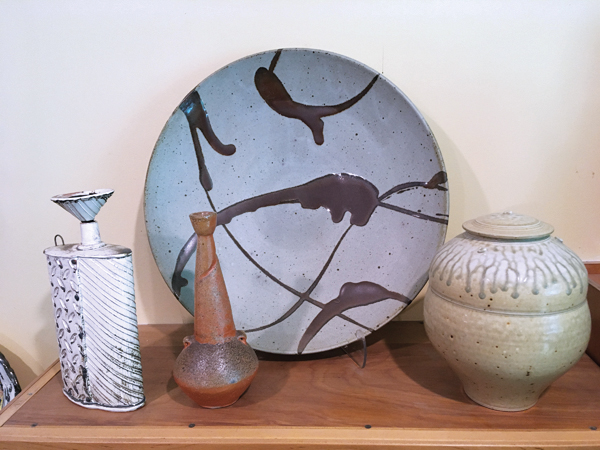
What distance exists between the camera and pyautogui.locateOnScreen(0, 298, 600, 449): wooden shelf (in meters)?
0.56

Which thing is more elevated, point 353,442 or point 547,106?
point 547,106

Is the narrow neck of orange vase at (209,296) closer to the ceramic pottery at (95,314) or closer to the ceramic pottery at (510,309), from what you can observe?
the ceramic pottery at (95,314)

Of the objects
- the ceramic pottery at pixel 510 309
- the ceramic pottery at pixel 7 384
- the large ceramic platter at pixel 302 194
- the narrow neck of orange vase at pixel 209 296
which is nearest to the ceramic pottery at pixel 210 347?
the narrow neck of orange vase at pixel 209 296

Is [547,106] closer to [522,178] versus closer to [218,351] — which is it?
[522,178]

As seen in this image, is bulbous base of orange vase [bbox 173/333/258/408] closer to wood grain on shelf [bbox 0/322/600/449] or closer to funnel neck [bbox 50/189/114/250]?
wood grain on shelf [bbox 0/322/600/449]

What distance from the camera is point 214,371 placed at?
0.60 metres

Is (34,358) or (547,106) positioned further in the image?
(34,358)

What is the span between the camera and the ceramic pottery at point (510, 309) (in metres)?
0.54

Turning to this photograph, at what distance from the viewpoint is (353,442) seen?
0.56m

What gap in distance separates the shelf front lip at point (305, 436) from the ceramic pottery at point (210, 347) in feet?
0.18

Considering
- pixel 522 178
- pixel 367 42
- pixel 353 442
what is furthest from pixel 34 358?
pixel 522 178

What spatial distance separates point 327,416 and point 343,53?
2.18ft

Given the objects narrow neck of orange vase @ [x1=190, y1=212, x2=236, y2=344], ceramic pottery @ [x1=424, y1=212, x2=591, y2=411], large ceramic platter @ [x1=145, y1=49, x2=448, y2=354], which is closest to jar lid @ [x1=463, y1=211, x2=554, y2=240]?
ceramic pottery @ [x1=424, y1=212, x2=591, y2=411]

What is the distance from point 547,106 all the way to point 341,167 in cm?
44
